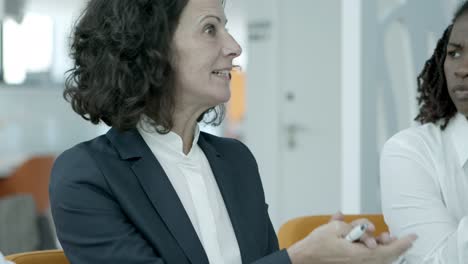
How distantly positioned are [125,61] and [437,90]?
0.84 m

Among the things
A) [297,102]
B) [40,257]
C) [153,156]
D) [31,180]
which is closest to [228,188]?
[153,156]

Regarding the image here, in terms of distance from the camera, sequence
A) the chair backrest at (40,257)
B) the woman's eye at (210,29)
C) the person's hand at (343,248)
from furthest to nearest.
→ the woman's eye at (210,29), the chair backrest at (40,257), the person's hand at (343,248)

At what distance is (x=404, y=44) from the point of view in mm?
2717

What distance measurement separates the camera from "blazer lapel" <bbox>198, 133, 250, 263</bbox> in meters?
1.50

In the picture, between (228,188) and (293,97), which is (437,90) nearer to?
(228,188)

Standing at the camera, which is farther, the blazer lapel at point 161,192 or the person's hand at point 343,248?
the blazer lapel at point 161,192

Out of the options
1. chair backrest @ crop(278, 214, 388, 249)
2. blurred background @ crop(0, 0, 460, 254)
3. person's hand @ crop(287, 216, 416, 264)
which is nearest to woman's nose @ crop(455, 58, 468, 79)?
chair backrest @ crop(278, 214, 388, 249)

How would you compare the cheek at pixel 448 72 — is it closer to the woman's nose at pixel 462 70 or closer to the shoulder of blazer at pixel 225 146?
the woman's nose at pixel 462 70

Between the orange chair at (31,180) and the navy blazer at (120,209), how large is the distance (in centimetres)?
362

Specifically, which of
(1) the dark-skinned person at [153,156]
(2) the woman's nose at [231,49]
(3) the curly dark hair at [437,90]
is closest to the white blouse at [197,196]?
(1) the dark-skinned person at [153,156]

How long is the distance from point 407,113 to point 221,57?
56.5 inches

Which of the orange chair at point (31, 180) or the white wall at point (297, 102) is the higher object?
the white wall at point (297, 102)

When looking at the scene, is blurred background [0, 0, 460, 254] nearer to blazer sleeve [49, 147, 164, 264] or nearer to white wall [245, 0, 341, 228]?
white wall [245, 0, 341, 228]

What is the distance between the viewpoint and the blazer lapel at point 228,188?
150cm
